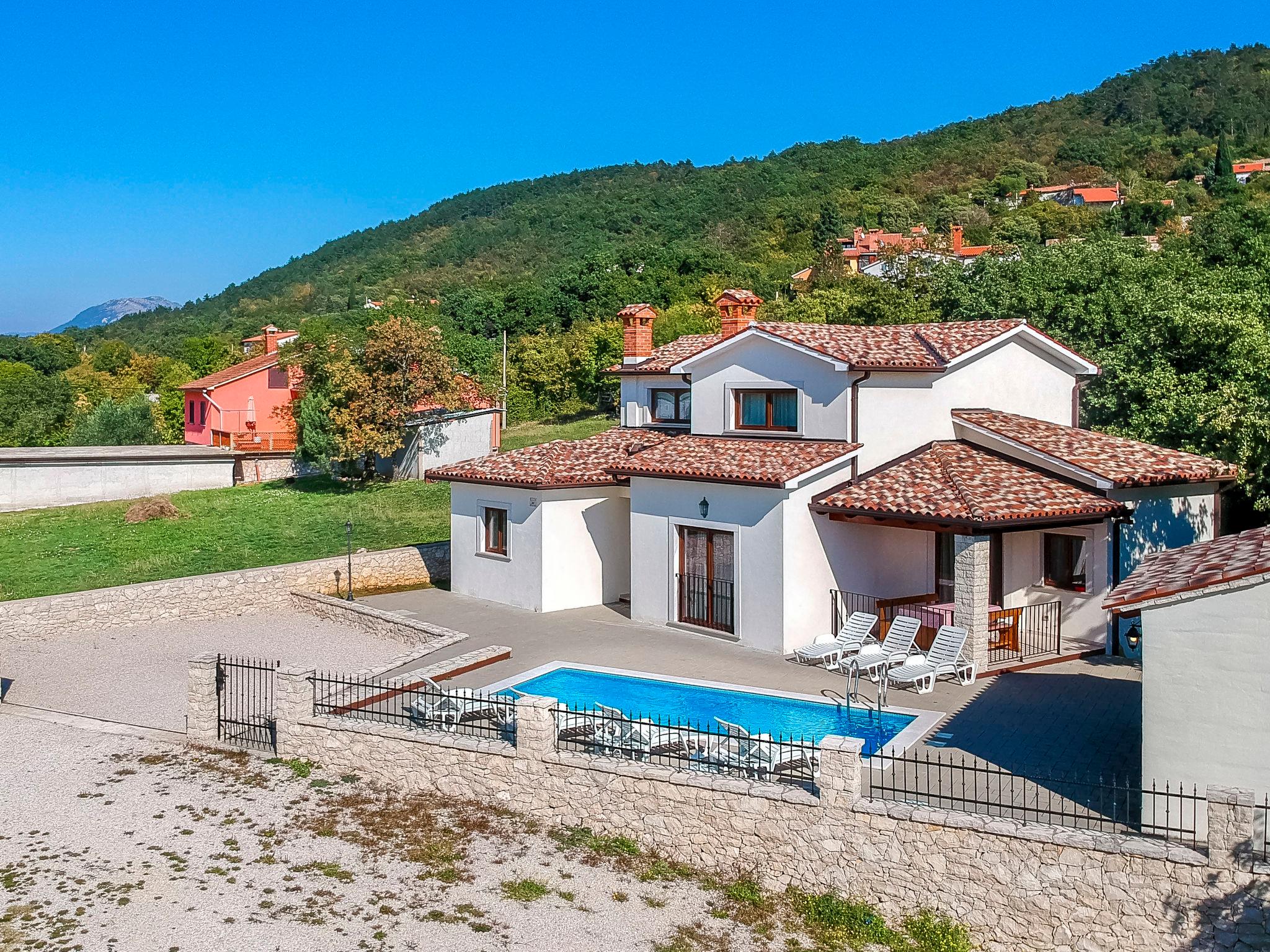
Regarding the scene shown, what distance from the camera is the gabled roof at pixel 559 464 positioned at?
22859mm

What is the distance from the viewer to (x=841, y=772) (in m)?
11.1

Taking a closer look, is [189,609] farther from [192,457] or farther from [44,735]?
[192,457]

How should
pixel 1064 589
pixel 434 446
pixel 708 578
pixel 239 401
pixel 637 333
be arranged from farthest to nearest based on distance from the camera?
pixel 239 401 → pixel 434 446 → pixel 637 333 → pixel 708 578 → pixel 1064 589

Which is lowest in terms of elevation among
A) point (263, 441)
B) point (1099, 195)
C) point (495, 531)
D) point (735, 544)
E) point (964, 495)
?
point (495, 531)

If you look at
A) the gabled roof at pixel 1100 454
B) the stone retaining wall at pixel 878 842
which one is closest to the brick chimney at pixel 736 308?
the gabled roof at pixel 1100 454

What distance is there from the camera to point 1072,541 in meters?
19.8

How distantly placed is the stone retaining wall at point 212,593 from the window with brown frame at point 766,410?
10.6 meters

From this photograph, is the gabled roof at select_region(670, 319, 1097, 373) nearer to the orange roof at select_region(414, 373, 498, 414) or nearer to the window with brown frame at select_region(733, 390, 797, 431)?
the window with brown frame at select_region(733, 390, 797, 431)

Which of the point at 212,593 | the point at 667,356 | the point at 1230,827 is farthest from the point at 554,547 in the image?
the point at 1230,827

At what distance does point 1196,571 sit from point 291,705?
11794mm

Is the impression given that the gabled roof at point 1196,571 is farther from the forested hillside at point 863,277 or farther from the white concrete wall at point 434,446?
the white concrete wall at point 434,446

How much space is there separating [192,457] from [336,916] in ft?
121

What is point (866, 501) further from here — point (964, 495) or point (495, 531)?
point (495, 531)

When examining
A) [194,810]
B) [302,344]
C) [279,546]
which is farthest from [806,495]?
[302,344]
